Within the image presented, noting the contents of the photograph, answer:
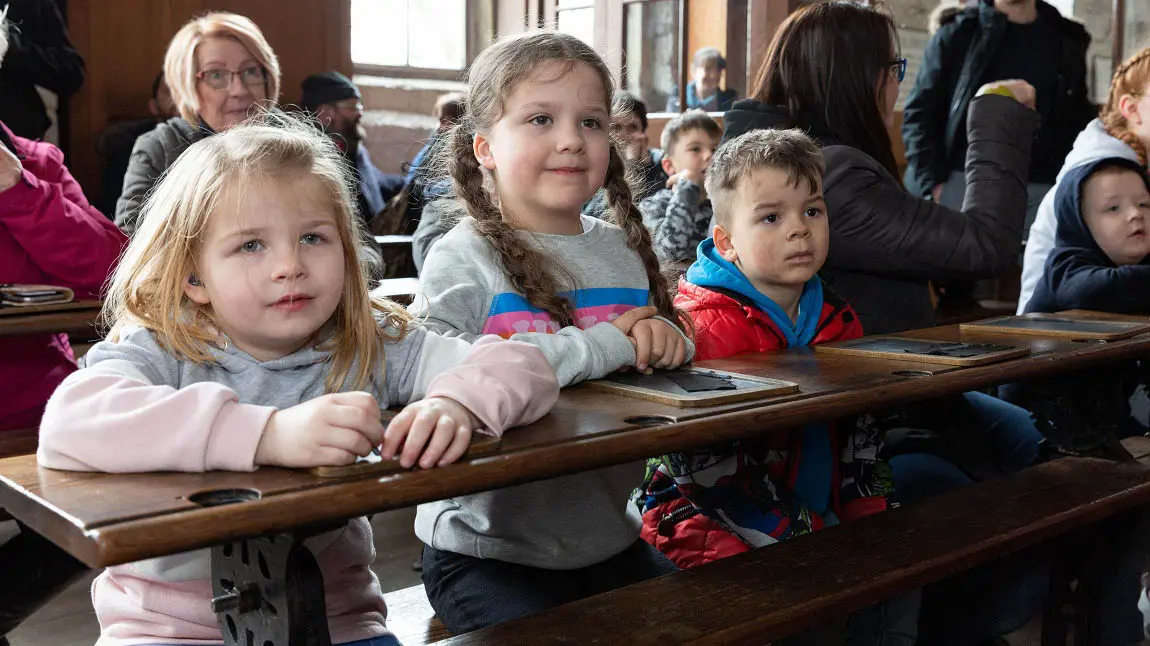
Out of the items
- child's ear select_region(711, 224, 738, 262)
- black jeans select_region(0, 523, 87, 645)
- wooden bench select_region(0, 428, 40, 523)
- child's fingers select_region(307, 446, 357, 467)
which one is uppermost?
child's ear select_region(711, 224, 738, 262)

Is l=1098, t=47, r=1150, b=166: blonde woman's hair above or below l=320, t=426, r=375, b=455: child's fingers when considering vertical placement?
above

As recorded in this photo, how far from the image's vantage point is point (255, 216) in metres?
1.49

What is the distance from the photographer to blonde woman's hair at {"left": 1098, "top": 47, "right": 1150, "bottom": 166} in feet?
11.4

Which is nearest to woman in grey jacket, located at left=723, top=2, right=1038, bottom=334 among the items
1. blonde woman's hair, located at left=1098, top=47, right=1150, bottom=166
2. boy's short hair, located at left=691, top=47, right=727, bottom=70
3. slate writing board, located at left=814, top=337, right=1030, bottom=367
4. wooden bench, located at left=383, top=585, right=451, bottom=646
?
slate writing board, located at left=814, top=337, right=1030, bottom=367

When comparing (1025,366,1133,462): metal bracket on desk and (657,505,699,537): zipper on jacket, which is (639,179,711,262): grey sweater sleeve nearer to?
(1025,366,1133,462): metal bracket on desk

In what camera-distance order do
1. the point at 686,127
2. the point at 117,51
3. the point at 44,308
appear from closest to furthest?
the point at 44,308 < the point at 686,127 < the point at 117,51

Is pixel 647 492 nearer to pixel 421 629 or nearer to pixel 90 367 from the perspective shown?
pixel 421 629

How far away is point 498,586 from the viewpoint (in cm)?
182

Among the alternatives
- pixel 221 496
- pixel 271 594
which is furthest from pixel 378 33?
pixel 221 496

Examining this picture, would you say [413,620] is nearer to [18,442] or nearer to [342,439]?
[342,439]

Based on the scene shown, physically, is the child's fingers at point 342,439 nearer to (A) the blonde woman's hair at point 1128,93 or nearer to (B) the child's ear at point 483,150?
(B) the child's ear at point 483,150

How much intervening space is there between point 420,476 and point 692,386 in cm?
57

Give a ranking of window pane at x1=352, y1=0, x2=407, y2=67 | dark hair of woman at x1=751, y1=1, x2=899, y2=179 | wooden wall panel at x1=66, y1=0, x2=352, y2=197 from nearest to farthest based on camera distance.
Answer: dark hair of woman at x1=751, y1=1, x2=899, y2=179 → wooden wall panel at x1=66, y1=0, x2=352, y2=197 → window pane at x1=352, y1=0, x2=407, y2=67

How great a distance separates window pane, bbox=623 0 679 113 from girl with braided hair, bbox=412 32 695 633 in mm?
5676
